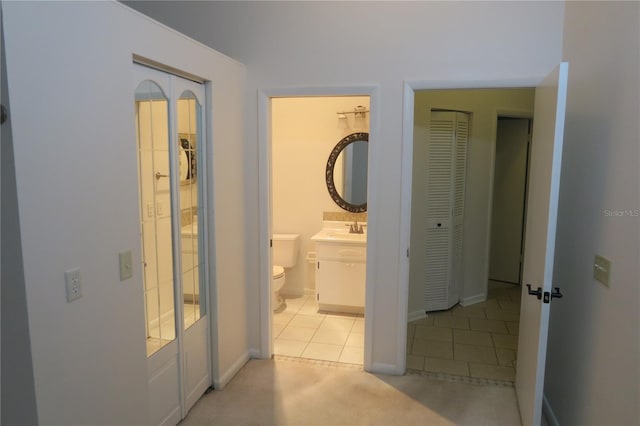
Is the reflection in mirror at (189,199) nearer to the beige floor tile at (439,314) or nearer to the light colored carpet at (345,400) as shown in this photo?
the light colored carpet at (345,400)

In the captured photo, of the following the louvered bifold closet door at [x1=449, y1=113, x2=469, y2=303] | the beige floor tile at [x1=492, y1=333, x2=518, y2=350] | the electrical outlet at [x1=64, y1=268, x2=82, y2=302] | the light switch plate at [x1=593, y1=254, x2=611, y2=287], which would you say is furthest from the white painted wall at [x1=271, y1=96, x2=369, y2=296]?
the electrical outlet at [x1=64, y1=268, x2=82, y2=302]

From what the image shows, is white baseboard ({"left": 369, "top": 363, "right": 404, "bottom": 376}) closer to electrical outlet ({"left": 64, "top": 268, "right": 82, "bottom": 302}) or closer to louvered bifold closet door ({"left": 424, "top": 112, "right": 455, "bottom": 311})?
louvered bifold closet door ({"left": 424, "top": 112, "right": 455, "bottom": 311})

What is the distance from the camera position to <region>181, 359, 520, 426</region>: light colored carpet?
2422mm

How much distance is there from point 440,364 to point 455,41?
222 centimetres

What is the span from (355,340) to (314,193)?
158 centimetres

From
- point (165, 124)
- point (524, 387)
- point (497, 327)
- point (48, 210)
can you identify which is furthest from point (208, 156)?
point (497, 327)

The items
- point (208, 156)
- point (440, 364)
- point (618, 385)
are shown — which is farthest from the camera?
point (440, 364)

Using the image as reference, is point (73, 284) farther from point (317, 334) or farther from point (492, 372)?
point (492, 372)

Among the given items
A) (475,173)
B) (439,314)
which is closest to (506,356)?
(439,314)

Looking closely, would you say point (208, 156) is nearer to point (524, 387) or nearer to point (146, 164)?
point (146, 164)

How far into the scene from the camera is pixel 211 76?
97.7 inches

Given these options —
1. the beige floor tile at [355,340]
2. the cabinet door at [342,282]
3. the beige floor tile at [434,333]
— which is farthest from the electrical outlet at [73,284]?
the beige floor tile at [434,333]

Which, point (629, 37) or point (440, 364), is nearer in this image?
point (629, 37)

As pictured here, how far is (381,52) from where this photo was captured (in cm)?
268
